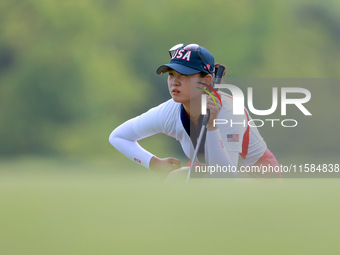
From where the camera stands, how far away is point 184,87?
1.83m

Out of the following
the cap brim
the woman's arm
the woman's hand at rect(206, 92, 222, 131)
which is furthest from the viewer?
the woman's arm

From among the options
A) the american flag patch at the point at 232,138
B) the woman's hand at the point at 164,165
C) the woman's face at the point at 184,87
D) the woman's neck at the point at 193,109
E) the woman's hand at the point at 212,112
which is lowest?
the woman's hand at the point at 164,165

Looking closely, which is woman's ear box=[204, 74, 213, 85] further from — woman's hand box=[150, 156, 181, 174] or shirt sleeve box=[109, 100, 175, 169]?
woman's hand box=[150, 156, 181, 174]

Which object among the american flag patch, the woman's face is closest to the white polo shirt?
the american flag patch

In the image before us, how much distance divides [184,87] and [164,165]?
19.3 inches

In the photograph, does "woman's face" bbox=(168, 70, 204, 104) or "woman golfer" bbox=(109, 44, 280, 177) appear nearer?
"woman golfer" bbox=(109, 44, 280, 177)

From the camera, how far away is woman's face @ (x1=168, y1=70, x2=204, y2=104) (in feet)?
5.98

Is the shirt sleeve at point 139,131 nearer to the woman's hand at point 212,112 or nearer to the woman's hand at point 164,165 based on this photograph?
the woman's hand at point 164,165

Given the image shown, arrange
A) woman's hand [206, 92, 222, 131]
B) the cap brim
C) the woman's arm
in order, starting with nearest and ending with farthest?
woman's hand [206, 92, 222, 131] → the cap brim → the woman's arm

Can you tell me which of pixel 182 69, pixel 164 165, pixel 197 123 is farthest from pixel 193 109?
pixel 164 165

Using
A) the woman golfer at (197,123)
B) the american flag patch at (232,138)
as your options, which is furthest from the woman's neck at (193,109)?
the american flag patch at (232,138)

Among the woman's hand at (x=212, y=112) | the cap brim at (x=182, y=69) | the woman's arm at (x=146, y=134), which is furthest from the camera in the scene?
the woman's arm at (x=146, y=134)

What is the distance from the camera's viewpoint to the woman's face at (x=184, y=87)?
1.82 metres

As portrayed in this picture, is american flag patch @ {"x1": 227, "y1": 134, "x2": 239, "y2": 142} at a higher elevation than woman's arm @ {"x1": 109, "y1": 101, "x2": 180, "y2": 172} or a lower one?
lower
